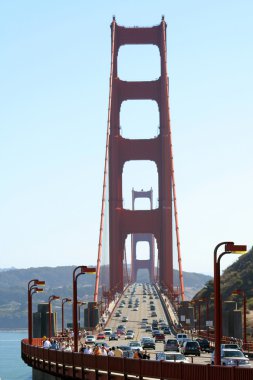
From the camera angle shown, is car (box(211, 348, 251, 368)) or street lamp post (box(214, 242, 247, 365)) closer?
street lamp post (box(214, 242, 247, 365))

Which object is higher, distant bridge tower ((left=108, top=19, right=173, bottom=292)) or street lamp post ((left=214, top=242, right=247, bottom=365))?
distant bridge tower ((left=108, top=19, right=173, bottom=292))

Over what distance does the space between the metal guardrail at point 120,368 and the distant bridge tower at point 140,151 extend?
86.9 m

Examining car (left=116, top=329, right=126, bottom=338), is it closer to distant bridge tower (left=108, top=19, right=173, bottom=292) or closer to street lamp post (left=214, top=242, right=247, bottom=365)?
distant bridge tower (left=108, top=19, right=173, bottom=292)

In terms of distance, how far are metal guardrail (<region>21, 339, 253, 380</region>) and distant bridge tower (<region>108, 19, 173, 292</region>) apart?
285 feet

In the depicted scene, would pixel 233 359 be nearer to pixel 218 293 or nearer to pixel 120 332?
pixel 218 293

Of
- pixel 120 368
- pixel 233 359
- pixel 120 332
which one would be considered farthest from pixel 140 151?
pixel 120 368

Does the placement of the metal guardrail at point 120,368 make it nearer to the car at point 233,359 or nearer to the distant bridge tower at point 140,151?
the car at point 233,359

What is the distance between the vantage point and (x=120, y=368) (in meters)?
33.0

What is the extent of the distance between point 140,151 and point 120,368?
104933mm

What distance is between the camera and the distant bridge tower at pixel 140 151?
137 m

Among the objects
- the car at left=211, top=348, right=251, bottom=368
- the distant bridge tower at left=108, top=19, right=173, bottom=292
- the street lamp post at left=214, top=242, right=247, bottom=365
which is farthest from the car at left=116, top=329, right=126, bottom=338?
the street lamp post at left=214, top=242, right=247, bottom=365

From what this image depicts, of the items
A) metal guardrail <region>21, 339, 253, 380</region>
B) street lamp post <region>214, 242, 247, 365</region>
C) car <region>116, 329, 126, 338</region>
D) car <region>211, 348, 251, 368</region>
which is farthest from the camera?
car <region>116, 329, 126, 338</region>

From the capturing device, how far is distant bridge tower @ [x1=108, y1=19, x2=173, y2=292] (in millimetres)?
137000

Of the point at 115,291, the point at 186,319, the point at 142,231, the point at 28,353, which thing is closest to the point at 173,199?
the point at 142,231
